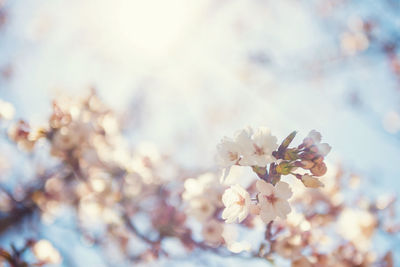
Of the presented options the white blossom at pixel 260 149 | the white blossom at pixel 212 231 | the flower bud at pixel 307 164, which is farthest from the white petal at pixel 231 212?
the white blossom at pixel 212 231

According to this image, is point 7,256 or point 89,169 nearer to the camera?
point 7,256

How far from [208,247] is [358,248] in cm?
172

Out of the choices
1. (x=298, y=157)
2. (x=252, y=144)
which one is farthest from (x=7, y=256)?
(x=298, y=157)

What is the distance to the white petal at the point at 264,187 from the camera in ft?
4.45

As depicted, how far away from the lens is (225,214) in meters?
1.54

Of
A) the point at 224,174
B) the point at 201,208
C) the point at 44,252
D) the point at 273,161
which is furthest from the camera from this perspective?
the point at 44,252

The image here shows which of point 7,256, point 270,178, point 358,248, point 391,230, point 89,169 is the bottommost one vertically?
point 7,256

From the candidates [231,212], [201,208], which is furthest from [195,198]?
[231,212]

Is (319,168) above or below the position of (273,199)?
above

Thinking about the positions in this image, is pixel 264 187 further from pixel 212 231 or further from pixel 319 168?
pixel 212 231

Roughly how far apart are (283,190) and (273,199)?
67mm

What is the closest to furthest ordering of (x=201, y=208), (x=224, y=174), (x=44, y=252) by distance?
(x=224, y=174) → (x=201, y=208) → (x=44, y=252)

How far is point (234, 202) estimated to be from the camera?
155cm

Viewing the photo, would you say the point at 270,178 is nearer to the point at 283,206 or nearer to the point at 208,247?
the point at 283,206
